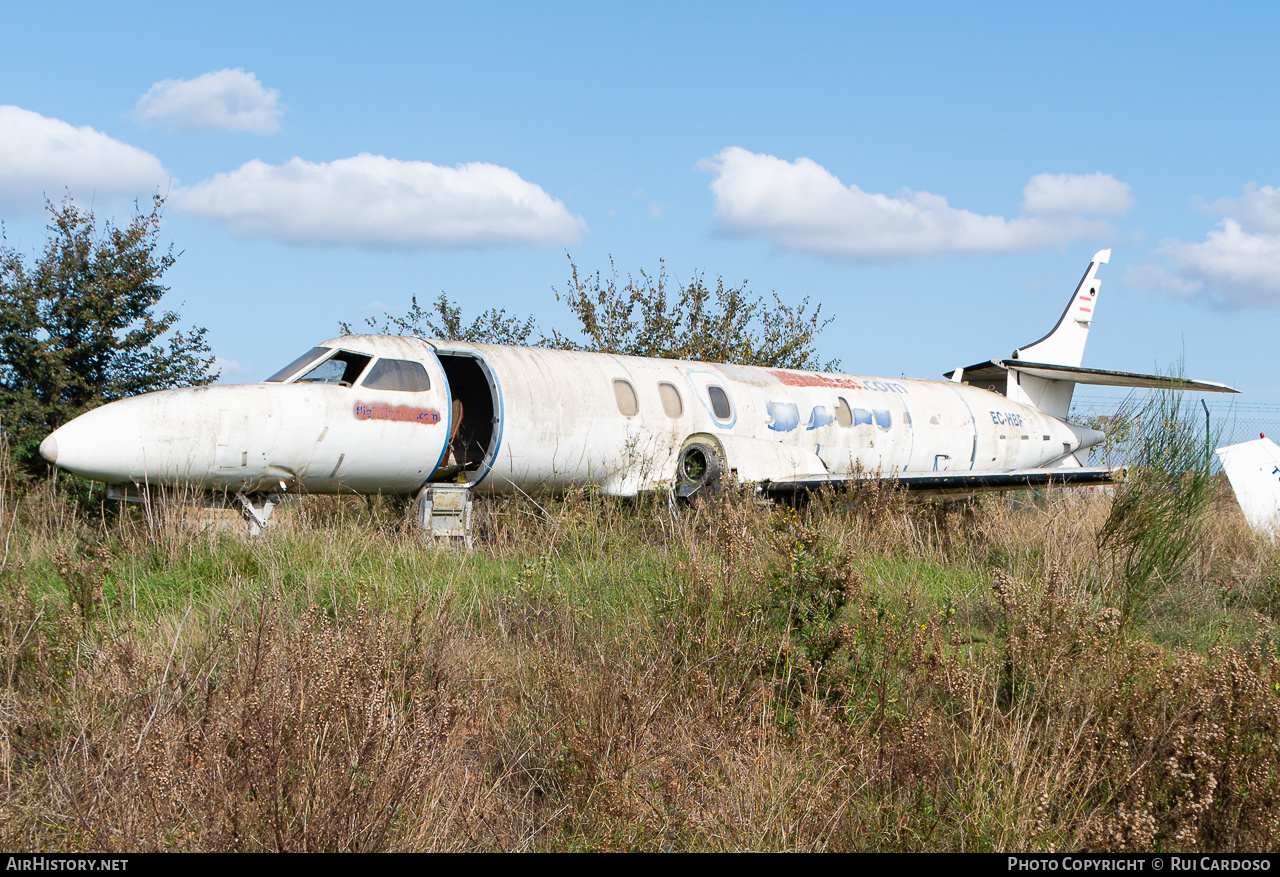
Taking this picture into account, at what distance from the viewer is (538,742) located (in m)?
4.70

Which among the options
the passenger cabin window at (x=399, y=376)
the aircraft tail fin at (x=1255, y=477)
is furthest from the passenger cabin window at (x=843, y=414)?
the passenger cabin window at (x=399, y=376)

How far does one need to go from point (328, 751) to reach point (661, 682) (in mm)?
1950

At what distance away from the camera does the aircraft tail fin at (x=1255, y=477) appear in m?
13.3

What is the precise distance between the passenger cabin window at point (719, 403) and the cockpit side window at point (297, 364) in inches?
198

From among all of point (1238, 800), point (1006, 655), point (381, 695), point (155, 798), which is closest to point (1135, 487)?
point (1006, 655)

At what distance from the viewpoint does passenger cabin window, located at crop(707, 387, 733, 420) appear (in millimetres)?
12484

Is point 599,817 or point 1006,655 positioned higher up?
point 1006,655

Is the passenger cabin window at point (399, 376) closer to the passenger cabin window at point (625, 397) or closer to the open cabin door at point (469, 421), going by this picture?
the open cabin door at point (469, 421)

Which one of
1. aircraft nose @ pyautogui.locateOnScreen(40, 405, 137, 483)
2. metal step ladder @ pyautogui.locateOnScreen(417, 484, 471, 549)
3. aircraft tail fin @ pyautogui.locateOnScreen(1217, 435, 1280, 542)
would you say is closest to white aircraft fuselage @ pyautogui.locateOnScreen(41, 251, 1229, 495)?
aircraft nose @ pyautogui.locateOnScreen(40, 405, 137, 483)

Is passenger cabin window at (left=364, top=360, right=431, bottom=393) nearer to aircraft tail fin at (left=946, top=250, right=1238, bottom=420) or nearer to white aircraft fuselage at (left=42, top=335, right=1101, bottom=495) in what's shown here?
white aircraft fuselage at (left=42, top=335, right=1101, bottom=495)

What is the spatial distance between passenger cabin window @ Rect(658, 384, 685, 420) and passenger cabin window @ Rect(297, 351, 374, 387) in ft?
12.6

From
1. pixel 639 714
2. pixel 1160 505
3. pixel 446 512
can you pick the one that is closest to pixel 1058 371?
pixel 1160 505

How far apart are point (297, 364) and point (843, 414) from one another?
7707mm
